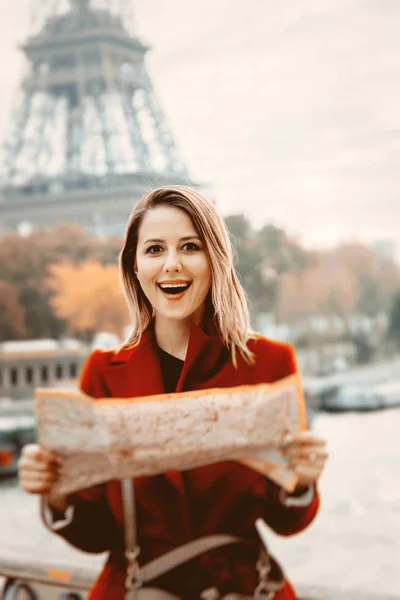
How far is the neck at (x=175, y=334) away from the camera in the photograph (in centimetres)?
80

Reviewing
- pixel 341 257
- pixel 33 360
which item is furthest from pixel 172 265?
pixel 341 257

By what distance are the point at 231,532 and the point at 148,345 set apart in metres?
0.19

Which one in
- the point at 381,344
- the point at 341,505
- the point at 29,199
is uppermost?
the point at 29,199

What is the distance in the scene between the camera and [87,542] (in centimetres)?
80

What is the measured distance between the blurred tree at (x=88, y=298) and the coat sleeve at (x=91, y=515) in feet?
33.8

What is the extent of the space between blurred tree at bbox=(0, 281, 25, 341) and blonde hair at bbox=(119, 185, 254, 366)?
10.2m

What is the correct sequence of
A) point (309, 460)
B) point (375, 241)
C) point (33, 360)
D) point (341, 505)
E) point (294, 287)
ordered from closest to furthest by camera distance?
point (309, 460) < point (341, 505) < point (33, 360) < point (294, 287) < point (375, 241)

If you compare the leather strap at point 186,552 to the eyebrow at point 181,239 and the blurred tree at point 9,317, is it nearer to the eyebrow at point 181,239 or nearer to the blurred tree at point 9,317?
the eyebrow at point 181,239

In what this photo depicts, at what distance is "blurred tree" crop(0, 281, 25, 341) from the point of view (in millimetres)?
10773

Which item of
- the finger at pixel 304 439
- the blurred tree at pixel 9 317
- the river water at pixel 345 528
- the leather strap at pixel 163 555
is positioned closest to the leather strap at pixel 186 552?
the leather strap at pixel 163 555

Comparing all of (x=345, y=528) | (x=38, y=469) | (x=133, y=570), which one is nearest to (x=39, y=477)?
(x=38, y=469)

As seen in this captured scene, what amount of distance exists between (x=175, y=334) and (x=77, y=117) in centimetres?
1548

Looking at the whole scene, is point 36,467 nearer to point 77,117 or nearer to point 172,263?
point 172,263

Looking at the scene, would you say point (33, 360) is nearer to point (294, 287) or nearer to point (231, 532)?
point (294, 287)
